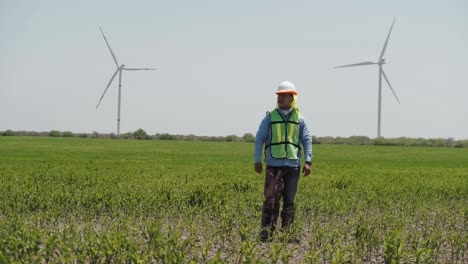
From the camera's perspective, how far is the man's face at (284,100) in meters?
8.38

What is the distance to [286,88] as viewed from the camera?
27.5 ft

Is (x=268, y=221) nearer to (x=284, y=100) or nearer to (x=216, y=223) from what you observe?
(x=216, y=223)

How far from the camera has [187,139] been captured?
65.2m

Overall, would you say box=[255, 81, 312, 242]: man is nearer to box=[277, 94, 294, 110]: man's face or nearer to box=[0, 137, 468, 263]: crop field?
box=[277, 94, 294, 110]: man's face

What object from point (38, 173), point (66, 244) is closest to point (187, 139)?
point (38, 173)

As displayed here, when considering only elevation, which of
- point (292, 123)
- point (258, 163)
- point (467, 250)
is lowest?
point (467, 250)

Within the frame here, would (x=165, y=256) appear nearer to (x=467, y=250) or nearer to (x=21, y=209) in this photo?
(x=467, y=250)

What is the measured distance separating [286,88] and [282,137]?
2.33ft

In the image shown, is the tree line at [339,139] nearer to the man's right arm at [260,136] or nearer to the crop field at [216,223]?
the crop field at [216,223]

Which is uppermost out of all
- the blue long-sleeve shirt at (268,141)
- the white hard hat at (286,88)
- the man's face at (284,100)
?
the white hard hat at (286,88)

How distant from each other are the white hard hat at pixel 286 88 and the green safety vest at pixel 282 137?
0.31 metres

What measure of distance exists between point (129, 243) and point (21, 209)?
508 centimetres

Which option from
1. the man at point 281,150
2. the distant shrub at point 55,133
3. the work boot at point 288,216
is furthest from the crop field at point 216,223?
the distant shrub at point 55,133

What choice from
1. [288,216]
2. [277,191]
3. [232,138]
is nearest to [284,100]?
[277,191]
